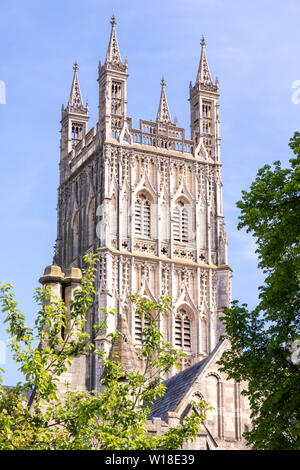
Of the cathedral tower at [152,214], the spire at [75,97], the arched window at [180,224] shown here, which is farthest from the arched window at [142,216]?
the spire at [75,97]

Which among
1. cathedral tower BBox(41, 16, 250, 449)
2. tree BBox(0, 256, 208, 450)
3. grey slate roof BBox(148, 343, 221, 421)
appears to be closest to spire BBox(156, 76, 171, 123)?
cathedral tower BBox(41, 16, 250, 449)

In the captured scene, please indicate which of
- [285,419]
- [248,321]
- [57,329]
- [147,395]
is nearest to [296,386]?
[285,419]

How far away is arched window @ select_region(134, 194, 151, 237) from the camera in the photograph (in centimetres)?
7912

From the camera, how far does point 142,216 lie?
79.9 meters

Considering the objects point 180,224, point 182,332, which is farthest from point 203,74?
point 182,332

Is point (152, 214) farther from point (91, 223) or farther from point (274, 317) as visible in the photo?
point (274, 317)

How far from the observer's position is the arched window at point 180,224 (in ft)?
264

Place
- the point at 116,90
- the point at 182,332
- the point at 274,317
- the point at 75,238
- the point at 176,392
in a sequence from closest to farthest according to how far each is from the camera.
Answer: the point at 274,317 < the point at 176,392 < the point at 182,332 < the point at 116,90 < the point at 75,238

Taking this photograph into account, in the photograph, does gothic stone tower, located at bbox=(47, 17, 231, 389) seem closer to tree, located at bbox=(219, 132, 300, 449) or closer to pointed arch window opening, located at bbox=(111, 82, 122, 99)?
pointed arch window opening, located at bbox=(111, 82, 122, 99)

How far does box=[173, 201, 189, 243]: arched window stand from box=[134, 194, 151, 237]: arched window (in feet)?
6.99

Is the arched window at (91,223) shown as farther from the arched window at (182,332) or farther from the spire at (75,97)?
the spire at (75,97)

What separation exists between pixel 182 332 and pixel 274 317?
5310cm

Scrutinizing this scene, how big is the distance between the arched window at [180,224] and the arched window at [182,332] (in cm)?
587

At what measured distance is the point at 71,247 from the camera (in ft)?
274
